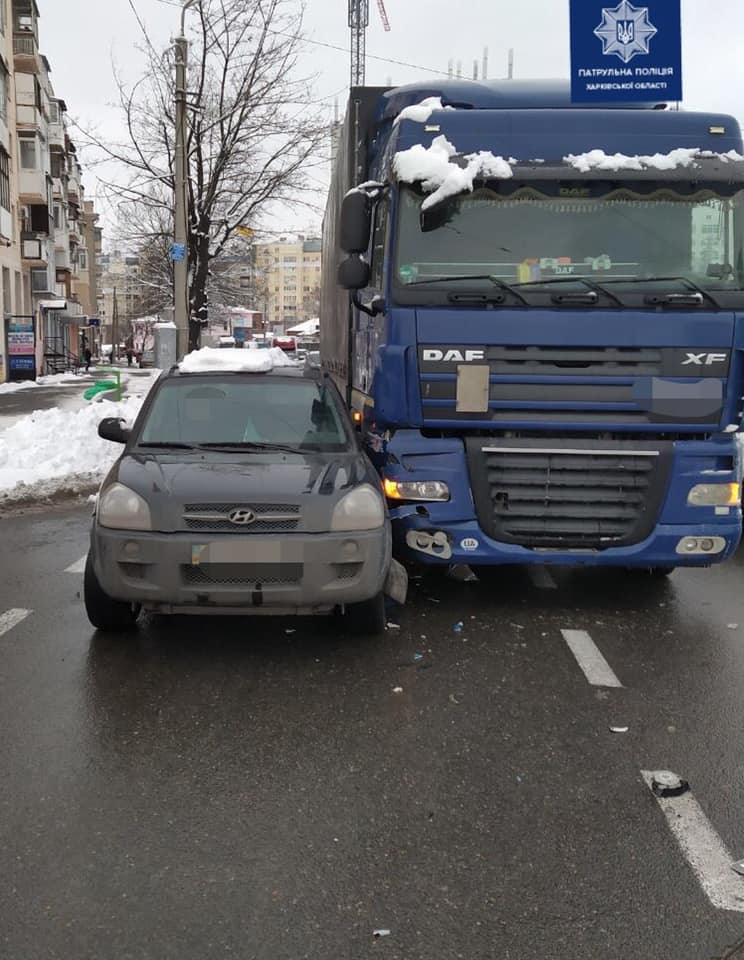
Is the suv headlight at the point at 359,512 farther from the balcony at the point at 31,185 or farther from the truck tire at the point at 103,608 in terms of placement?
the balcony at the point at 31,185

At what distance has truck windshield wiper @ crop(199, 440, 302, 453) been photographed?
5754 mm

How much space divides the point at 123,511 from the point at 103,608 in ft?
2.31

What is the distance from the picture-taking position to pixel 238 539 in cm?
485

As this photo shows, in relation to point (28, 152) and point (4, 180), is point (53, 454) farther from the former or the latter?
point (28, 152)

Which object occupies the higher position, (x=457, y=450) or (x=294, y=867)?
(x=457, y=450)

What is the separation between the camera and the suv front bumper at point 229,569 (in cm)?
484

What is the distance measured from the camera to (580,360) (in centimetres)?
573

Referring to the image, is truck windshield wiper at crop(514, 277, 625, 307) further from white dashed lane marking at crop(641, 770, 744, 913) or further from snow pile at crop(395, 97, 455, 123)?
white dashed lane marking at crop(641, 770, 744, 913)

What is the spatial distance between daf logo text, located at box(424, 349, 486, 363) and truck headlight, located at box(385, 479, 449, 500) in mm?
797

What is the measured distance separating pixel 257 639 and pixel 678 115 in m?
4.38

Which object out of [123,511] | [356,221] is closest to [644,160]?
[356,221]

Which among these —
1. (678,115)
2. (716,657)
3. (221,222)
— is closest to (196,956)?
(716,657)

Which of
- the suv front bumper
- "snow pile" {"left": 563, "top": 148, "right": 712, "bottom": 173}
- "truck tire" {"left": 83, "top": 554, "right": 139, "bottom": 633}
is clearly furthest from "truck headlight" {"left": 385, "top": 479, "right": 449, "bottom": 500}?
"snow pile" {"left": 563, "top": 148, "right": 712, "bottom": 173}

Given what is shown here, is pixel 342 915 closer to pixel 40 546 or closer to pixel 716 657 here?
pixel 716 657
